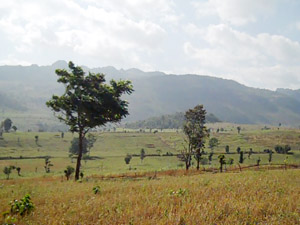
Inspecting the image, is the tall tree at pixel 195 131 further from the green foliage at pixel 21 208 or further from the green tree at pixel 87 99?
the green foliage at pixel 21 208

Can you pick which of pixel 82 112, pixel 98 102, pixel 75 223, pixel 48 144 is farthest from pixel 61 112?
pixel 48 144

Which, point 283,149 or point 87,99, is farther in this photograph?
point 283,149

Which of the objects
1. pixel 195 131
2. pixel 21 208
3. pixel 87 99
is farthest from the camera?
pixel 195 131

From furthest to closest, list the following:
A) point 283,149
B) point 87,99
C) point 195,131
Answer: point 283,149 → point 195,131 → point 87,99

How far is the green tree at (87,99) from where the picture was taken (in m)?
33.6

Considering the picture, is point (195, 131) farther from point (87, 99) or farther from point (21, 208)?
point (21, 208)

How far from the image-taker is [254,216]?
7.53m

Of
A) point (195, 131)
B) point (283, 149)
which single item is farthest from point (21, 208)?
point (283, 149)

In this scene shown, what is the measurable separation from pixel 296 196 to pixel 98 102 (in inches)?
1057

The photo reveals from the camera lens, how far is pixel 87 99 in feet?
108

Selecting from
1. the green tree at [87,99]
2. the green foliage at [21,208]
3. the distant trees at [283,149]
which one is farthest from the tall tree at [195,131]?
the distant trees at [283,149]

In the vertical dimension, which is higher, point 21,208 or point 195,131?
point 195,131

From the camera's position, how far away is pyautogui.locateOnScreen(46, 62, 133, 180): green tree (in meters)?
33.6

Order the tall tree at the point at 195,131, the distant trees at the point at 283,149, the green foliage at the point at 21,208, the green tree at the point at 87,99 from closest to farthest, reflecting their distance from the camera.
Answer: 1. the green foliage at the point at 21,208
2. the green tree at the point at 87,99
3. the tall tree at the point at 195,131
4. the distant trees at the point at 283,149
